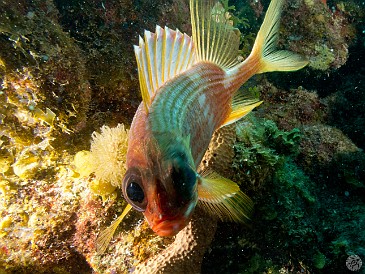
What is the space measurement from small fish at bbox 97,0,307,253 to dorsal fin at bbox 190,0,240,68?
0.01 meters

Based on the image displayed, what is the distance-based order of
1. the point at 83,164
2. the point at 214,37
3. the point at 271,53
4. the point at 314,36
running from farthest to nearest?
the point at 314,36, the point at 271,53, the point at 83,164, the point at 214,37

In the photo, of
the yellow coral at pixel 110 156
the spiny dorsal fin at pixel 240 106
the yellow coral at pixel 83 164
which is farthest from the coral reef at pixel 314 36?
the yellow coral at pixel 83 164

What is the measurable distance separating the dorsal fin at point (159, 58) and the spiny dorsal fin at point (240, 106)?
835 millimetres

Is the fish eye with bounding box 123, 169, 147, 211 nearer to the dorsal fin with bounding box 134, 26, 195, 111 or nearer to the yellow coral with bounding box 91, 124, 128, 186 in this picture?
the dorsal fin with bounding box 134, 26, 195, 111

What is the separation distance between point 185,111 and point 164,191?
81cm

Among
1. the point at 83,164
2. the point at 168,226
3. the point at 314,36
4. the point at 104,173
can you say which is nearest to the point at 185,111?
the point at 168,226

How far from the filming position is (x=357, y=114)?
20.3 feet

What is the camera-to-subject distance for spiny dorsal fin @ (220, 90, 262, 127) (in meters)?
2.96

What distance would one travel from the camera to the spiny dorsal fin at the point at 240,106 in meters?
2.96

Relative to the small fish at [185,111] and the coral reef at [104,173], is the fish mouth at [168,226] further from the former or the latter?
the coral reef at [104,173]

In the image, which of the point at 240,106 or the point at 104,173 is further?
the point at 240,106

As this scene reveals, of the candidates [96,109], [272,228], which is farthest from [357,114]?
[96,109]

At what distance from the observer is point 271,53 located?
139 inches

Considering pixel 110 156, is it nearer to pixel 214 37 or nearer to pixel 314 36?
pixel 214 37
